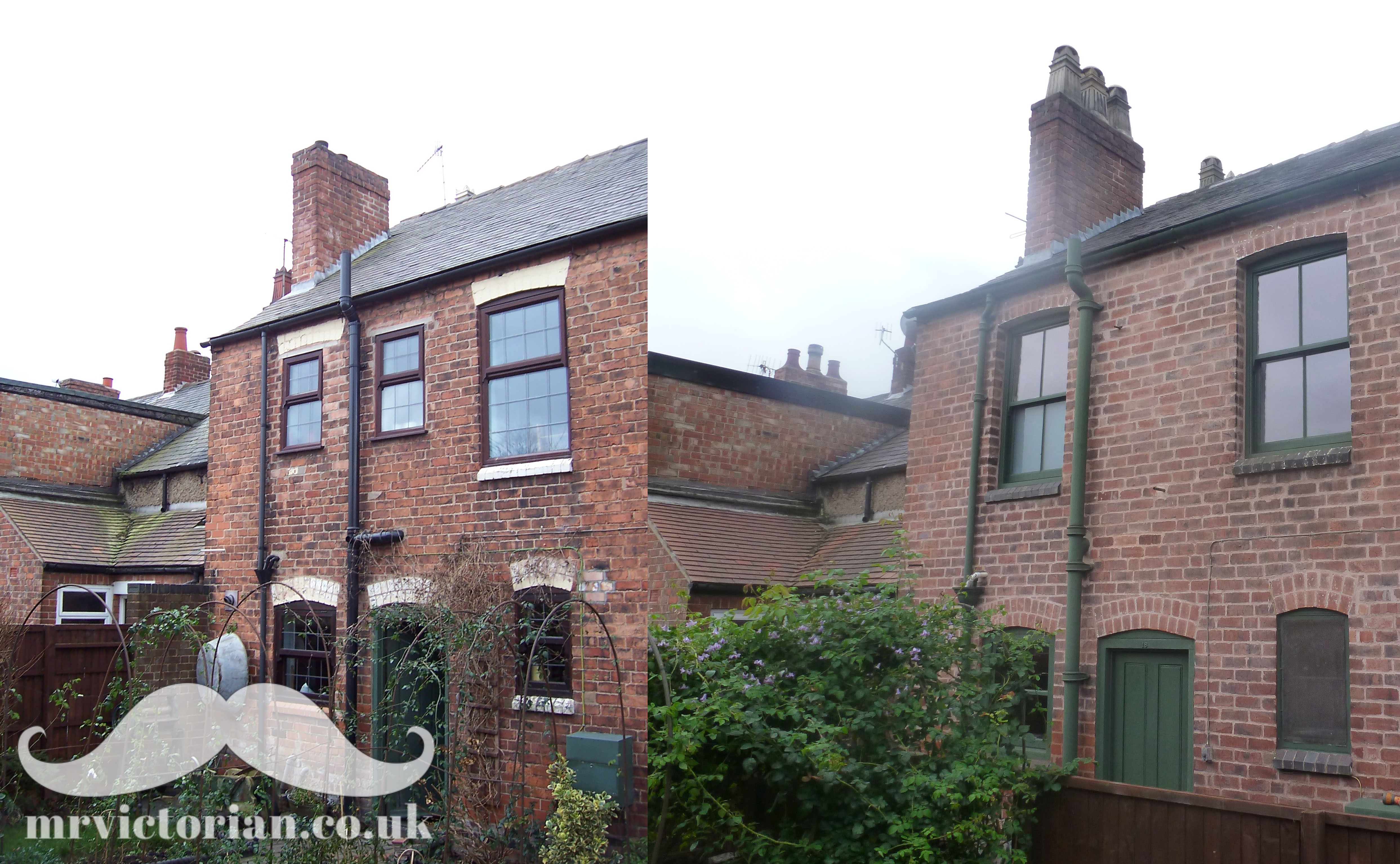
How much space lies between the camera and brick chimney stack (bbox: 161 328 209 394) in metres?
7.70

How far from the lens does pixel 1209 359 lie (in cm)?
588

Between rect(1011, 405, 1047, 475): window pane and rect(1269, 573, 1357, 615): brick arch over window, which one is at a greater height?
rect(1011, 405, 1047, 475): window pane

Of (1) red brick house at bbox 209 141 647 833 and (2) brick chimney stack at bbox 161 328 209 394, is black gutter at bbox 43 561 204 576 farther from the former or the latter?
(2) brick chimney stack at bbox 161 328 209 394

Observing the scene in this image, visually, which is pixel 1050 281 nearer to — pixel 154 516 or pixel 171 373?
pixel 154 516

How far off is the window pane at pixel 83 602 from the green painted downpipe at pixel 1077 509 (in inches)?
248

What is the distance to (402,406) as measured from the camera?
495cm

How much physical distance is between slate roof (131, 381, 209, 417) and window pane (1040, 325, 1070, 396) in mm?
5675

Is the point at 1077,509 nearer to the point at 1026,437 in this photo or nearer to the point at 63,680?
the point at 1026,437

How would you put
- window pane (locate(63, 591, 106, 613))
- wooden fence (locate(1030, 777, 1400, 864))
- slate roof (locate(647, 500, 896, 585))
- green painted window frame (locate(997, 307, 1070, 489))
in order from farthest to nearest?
green painted window frame (locate(997, 307, 1070, 489))
window pane (locate(63, 591, 106, 613))
slate roof (locate(647, 500, 896, 585))
wooden fence (locate(1030, 777, 1400, 864))

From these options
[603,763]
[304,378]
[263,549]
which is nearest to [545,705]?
[603,763]

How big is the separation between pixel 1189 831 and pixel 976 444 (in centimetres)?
324

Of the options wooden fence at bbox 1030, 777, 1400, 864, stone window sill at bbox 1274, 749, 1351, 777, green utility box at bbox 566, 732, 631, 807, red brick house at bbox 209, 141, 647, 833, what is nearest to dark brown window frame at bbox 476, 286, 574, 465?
red brick house at bbox 209, 141, 647, 833

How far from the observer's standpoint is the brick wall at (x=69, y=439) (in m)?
6.19

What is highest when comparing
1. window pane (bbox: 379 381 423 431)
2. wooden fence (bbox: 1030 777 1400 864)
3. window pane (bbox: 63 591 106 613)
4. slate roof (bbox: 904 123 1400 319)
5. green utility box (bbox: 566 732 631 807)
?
slate roof (bbox: 904 123 1400 319)
